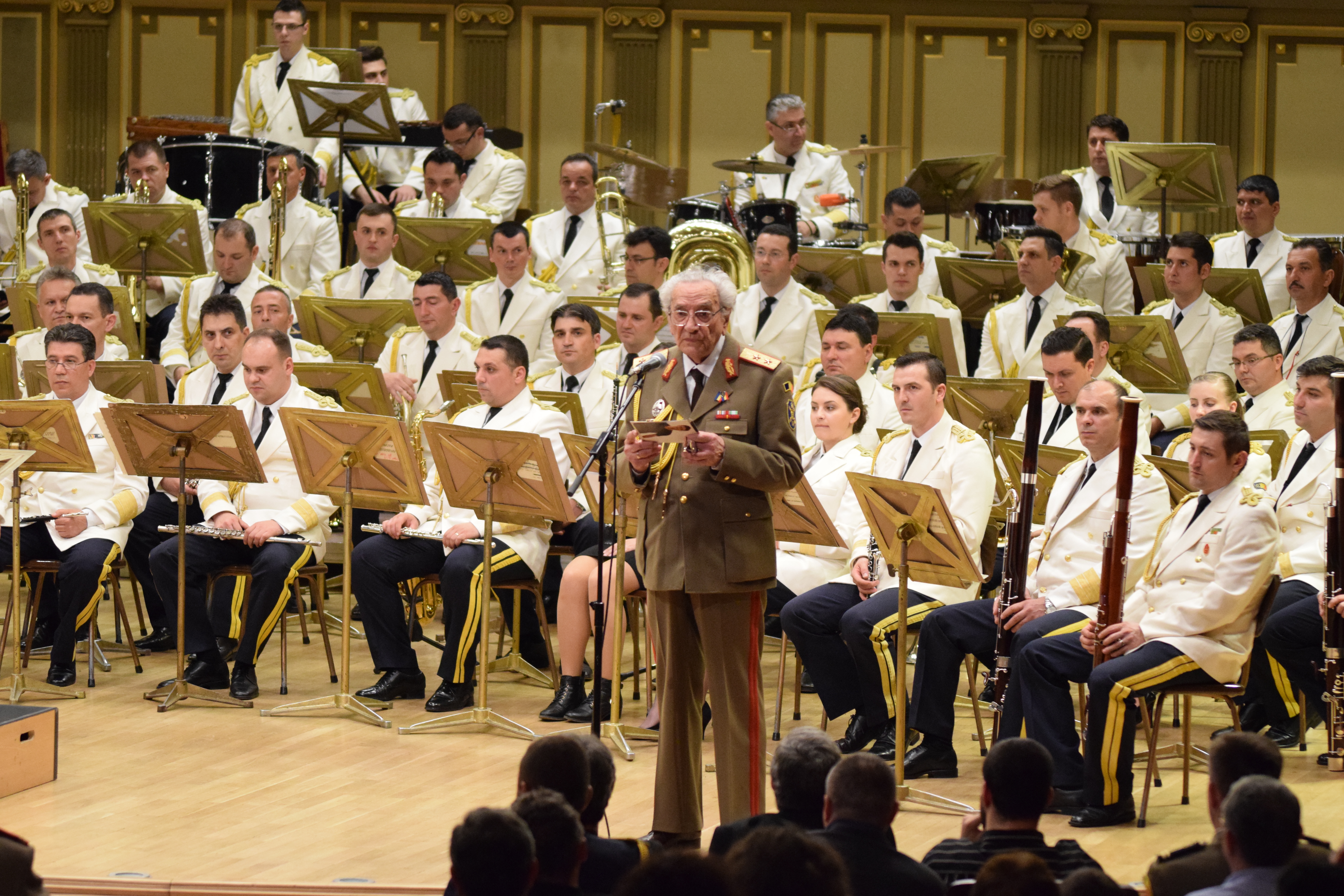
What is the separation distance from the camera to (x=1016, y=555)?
533cm

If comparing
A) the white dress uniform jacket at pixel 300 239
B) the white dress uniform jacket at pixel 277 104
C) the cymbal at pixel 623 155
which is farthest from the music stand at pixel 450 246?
the white dress uniform jacket at pixel 277 104

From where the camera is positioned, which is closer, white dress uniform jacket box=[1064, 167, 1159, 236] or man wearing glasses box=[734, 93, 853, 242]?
white dress uniform jacket box=[1064, 167, 1159, 236]

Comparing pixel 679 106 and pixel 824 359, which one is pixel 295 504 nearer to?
pixel 824 359

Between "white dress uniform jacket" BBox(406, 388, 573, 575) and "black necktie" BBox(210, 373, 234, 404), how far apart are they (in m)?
1.16

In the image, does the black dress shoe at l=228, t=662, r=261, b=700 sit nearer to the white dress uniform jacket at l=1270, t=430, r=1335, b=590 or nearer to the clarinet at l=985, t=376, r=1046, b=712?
the clarinet at l=985, t=376, r=1046, b=712

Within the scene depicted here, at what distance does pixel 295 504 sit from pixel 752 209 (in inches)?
162

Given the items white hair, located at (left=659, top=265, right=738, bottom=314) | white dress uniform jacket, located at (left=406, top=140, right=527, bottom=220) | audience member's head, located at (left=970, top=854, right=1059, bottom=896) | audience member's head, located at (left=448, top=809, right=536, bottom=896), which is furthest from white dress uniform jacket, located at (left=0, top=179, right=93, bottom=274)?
audience member's head, located at (left=970, top=854, right=1059, bottom=896)

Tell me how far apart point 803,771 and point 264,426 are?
13.6 ft

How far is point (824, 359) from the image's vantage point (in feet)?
22.8

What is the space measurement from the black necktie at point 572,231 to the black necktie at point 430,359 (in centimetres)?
203

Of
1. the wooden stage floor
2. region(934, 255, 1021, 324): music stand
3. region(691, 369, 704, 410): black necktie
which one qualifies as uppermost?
region(934, 255, 1021, 324): music stand

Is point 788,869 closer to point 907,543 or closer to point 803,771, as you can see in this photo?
point 803,771

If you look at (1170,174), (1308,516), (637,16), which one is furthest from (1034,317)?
(637,16)

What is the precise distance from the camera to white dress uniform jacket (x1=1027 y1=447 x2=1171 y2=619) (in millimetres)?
5504
